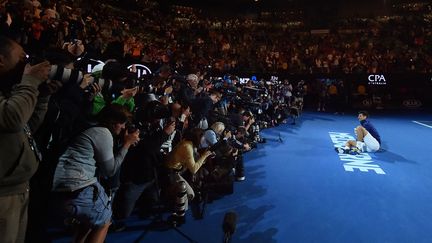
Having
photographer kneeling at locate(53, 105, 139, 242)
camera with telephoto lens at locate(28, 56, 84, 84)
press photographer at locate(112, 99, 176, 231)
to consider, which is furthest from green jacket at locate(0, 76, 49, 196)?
press photographer at locate(112, 99, 176, 231)

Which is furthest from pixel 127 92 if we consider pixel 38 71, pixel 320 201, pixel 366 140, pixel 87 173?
pixel 366 140

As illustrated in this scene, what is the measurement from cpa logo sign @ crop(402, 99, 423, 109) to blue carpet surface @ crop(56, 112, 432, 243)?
37.5 feet

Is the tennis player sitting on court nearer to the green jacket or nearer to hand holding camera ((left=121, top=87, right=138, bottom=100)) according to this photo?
hand holding camera ((left=121, top=87, right=138, bottom=100))

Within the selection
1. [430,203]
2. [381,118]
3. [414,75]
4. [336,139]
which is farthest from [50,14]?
[414,75]

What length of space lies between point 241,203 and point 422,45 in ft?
65.8

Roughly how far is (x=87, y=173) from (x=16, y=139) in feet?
2.75

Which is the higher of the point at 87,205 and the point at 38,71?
the point at 38,71

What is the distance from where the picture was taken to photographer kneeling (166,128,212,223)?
165 inches

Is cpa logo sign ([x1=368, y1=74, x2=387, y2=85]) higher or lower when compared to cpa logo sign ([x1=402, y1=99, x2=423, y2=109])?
higher

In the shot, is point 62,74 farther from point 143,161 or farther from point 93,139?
point 143,161

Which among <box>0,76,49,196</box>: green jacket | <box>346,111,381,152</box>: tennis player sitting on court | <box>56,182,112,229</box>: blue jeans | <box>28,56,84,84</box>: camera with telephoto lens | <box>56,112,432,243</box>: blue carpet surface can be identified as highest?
<box>28,56,84,84</box>: camera with telephoto lens

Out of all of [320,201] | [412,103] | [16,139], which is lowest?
[320,201]

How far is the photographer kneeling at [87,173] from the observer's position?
8.86 feet

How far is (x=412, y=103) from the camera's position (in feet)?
63.9
